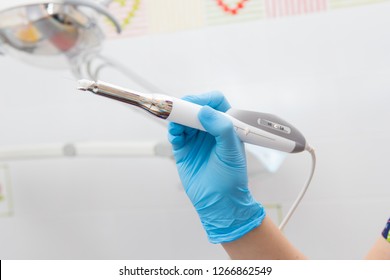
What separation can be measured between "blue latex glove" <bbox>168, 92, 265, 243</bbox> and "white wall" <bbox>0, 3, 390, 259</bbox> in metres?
0.39

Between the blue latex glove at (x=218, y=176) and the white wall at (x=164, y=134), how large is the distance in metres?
0.39

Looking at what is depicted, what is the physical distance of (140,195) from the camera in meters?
1.30

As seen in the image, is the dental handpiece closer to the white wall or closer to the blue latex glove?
the blue latex glove

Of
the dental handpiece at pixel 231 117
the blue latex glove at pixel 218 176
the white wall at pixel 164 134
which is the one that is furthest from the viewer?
the white wall at pixel 164 134

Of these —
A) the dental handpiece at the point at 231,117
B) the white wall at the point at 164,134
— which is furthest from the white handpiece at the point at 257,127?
the white wall at the point at 164,134

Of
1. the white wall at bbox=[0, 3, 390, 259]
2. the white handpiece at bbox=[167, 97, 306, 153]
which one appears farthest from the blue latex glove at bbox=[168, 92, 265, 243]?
the white wall at bbox=[0, 3, 390, 259]

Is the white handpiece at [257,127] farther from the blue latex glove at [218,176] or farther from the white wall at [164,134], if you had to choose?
the white wall at [164,134]

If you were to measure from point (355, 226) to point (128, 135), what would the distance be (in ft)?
2.23

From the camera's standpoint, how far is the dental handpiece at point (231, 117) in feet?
2.16

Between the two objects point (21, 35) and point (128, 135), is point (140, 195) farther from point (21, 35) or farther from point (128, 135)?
point (21, 35)

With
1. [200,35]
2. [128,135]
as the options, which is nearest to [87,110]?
[128,135]

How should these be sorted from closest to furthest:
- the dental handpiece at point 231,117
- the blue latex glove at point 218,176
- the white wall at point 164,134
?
the dental handpiece at point 231,117 < the blue latex glove at point 218,176 < the white wall at point 164,134

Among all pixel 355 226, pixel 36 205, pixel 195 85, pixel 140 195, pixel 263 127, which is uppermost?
pixel 263 127

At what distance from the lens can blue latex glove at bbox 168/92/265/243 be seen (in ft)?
2.50
